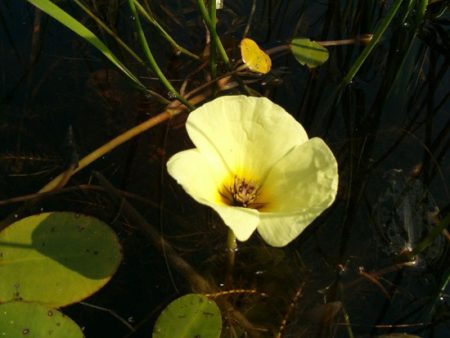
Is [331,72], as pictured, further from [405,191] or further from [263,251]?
[263,251]

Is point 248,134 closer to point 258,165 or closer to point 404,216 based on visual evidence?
point 258,165

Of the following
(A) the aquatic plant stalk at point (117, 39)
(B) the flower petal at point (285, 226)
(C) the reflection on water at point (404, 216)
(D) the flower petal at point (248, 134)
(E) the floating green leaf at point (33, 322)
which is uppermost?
(D) the flower petal at point (248, 134)

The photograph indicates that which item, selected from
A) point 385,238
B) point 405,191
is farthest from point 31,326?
point 405,191

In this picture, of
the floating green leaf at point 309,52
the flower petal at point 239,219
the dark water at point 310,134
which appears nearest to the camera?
the flower petal at point 239,219

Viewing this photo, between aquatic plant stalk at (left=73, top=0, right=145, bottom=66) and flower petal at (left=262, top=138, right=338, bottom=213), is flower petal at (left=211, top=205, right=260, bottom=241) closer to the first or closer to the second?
flower petal at (left=262, top=138, right=338, bottom=213)

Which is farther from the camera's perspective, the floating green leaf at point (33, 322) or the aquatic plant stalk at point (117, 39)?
the aquatic plant stalk at point (117, 39)

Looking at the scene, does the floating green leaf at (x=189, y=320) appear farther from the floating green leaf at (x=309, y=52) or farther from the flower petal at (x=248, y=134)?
the floating green leaf at (x=309, y=52)

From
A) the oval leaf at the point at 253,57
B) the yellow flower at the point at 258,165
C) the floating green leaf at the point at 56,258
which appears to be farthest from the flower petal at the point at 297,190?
the oval leaf at the point at 253,57

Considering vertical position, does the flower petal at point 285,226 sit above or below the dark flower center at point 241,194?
above
